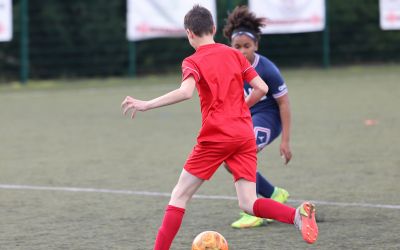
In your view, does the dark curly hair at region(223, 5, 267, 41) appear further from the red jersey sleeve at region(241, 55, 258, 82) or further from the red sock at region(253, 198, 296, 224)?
the red sock at region(253, 198, 296, 224)

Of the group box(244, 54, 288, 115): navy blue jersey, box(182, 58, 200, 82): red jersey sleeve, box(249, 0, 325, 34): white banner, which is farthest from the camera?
box(249, 0, 325, 34): white banner

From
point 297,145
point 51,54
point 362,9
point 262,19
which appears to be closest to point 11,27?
point 51,54

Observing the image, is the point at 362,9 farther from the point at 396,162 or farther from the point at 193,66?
the point at 193,66

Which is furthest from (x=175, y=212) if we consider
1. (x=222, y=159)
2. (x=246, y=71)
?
(x=246, y=71)

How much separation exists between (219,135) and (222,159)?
16 centimetres

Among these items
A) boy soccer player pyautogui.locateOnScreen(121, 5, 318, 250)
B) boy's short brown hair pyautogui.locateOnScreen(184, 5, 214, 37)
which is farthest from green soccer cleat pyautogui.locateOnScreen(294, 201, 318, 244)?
boy's short brown hair pyautogui.locateOnScreen(184, 5, 214, 37)

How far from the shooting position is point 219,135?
5.47 meters

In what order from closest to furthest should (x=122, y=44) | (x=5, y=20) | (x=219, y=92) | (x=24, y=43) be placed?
1. (x=219, y=92)
2. (x=5, y=20)
3. (x=24, y=43)
4. (x=122, y=44)

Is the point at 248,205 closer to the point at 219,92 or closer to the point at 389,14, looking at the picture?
the point at 219,92

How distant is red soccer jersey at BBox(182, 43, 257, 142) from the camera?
5422 mm

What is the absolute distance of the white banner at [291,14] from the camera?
21297 mm

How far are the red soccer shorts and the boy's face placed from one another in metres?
1.47

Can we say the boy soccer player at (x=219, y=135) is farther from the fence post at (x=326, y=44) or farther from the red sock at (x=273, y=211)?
the fence post at (x=326, y=44)

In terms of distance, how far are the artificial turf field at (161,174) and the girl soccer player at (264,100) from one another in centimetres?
35
